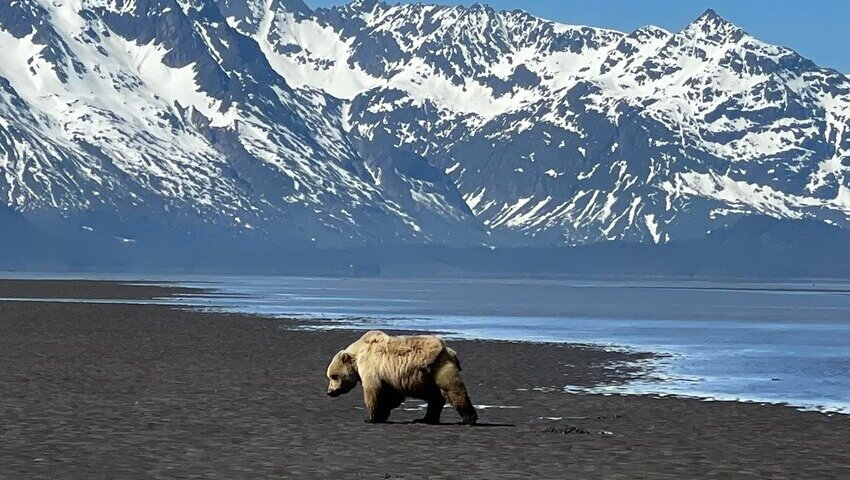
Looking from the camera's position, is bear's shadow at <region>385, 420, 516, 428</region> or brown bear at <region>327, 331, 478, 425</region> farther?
bear's shadow at <region>385, 420, 516, 428</region>

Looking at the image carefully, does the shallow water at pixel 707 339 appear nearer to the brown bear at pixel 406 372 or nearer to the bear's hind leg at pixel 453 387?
the bear's hind leg at pixel 453 387

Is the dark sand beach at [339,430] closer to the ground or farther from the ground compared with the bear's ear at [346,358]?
closer to the ground

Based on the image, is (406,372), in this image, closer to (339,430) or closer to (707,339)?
(339,430)

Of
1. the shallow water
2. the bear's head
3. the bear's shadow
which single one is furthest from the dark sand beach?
the shallow water

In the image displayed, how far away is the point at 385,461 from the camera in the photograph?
99.9 ft

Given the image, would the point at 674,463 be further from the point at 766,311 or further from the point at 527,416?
the point at 766,311

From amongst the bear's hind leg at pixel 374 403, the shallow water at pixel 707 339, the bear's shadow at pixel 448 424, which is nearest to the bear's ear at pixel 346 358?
the bear's hind leg at pixel 374 403

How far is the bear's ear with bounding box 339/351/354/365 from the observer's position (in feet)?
121

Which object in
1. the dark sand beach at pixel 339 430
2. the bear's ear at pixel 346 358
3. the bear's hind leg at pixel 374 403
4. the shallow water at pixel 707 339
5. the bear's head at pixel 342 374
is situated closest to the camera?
the dark sand beach at pixel 339 430

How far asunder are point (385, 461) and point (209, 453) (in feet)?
11.2

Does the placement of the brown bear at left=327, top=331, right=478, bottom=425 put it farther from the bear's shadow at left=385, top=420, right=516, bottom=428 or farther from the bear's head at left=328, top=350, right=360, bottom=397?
the bear's shadow at left=385, top=420, right=516, bottom=428

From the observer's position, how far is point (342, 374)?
37.1 metres

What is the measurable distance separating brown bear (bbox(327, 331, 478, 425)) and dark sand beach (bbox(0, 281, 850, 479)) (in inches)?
23.3

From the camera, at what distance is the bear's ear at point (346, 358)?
36.8 meters
